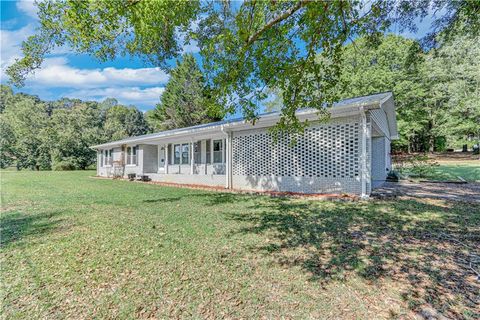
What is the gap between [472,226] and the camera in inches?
202

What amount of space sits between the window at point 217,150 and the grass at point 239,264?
764cm

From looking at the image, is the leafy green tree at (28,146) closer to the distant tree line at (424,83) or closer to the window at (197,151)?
the window at (197,151)

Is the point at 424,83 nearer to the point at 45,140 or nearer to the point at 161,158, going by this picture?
the point at 161,158

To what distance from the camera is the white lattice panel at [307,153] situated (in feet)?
27.6

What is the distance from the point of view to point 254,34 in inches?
175

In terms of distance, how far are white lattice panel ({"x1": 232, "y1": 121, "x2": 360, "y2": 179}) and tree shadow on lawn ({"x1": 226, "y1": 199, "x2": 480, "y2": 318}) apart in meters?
1.93

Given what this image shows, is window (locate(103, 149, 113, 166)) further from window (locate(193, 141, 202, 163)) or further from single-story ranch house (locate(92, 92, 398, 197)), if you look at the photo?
window (locate(193, 141, 202, 163))

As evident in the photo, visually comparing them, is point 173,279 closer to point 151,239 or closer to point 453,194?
point 151,239

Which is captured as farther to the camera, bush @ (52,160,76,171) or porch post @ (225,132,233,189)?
bush @ (52,160,76,171)

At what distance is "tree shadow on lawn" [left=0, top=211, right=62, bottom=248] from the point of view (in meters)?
4.61

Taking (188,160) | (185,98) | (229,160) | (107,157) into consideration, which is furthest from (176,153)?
(185,98)

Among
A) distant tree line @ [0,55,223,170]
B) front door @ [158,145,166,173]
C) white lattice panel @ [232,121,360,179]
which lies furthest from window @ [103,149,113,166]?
white lattice panel @ [232,121,360,179]

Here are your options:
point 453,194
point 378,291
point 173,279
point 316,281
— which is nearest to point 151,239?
point 173,279

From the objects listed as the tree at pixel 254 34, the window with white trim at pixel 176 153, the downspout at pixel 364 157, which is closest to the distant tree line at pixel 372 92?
the window with white trim at pixel 176 153
